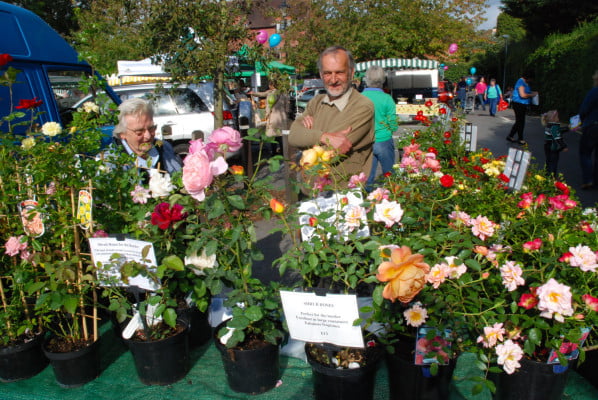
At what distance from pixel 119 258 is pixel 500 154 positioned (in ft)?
28.4

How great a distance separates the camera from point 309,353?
6.29 feet

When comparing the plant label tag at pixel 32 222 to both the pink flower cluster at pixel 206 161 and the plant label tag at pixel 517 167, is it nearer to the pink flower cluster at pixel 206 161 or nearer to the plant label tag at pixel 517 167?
the pink flower cluster at pixel 206 161

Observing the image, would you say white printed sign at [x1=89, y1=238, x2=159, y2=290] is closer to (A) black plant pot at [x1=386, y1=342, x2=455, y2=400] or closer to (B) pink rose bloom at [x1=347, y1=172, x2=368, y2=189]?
(B) pink rose bloom at [x1=347, y1=172, x2=368, y2=189]

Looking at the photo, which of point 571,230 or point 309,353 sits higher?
point 571,230

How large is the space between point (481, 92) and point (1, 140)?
23789 millimetres

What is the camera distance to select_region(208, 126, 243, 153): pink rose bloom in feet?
5.46

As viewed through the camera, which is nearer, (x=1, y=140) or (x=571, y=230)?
(x=571, y=230)

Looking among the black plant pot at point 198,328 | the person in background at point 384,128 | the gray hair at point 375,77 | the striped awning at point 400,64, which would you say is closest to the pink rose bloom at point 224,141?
the black plant pot at point 198,328

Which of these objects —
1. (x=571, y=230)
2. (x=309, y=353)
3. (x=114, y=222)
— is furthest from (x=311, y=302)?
(x=114, y=222)

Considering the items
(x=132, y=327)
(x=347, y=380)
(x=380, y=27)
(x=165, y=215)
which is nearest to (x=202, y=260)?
(x=165, y=215)

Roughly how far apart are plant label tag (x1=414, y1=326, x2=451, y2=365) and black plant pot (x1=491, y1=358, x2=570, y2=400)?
311 millimetres

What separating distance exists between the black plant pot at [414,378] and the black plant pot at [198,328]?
1.15 meters

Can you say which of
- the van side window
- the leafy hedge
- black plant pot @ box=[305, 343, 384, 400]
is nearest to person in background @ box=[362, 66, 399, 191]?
black plant pot @ box=[305, 343, 384, 400]

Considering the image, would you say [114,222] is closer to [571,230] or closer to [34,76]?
[571,230]
